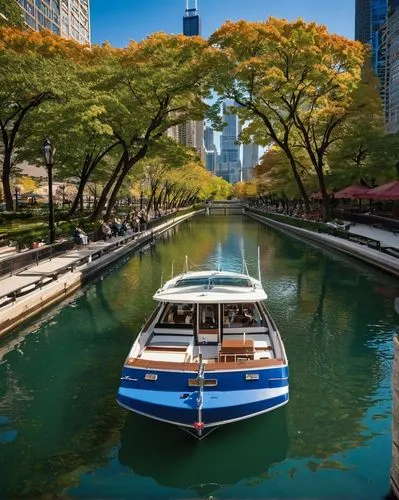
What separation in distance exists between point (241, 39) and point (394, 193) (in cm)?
1591

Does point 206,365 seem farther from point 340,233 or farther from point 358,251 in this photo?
point 340,233

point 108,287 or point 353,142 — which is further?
point 353,142

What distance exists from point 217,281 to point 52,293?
9246 mm

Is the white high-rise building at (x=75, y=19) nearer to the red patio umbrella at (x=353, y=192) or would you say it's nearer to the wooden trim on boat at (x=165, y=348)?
the red patio umbrella at (x=353, y=192)

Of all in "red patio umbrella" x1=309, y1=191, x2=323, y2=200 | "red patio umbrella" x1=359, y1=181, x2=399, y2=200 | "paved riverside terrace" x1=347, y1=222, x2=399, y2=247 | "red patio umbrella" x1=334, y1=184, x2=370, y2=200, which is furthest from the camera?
"red patio umbrella" x1=309, y1=191, x2=323, y2=200

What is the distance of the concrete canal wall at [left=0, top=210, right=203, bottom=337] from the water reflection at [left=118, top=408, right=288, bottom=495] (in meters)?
7.74

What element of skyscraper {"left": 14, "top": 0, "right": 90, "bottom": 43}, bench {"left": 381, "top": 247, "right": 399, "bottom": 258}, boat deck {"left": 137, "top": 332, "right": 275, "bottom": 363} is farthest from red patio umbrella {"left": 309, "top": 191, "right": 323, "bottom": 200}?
skyscraper {"left": 14, "top": 0, "right": 90, "bottom": 43}

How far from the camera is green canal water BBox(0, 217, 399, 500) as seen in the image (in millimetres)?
8078

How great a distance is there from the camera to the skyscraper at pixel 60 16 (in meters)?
114

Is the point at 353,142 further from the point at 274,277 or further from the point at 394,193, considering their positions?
the point at 274,277

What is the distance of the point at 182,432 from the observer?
31.3 ft

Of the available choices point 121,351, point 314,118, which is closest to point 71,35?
point 314,118

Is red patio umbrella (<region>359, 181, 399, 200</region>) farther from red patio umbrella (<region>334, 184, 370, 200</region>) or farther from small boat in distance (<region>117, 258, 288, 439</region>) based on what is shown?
small boat in distance (<region>117, 258, 288, 439</region>)

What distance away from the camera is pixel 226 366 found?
940cm
